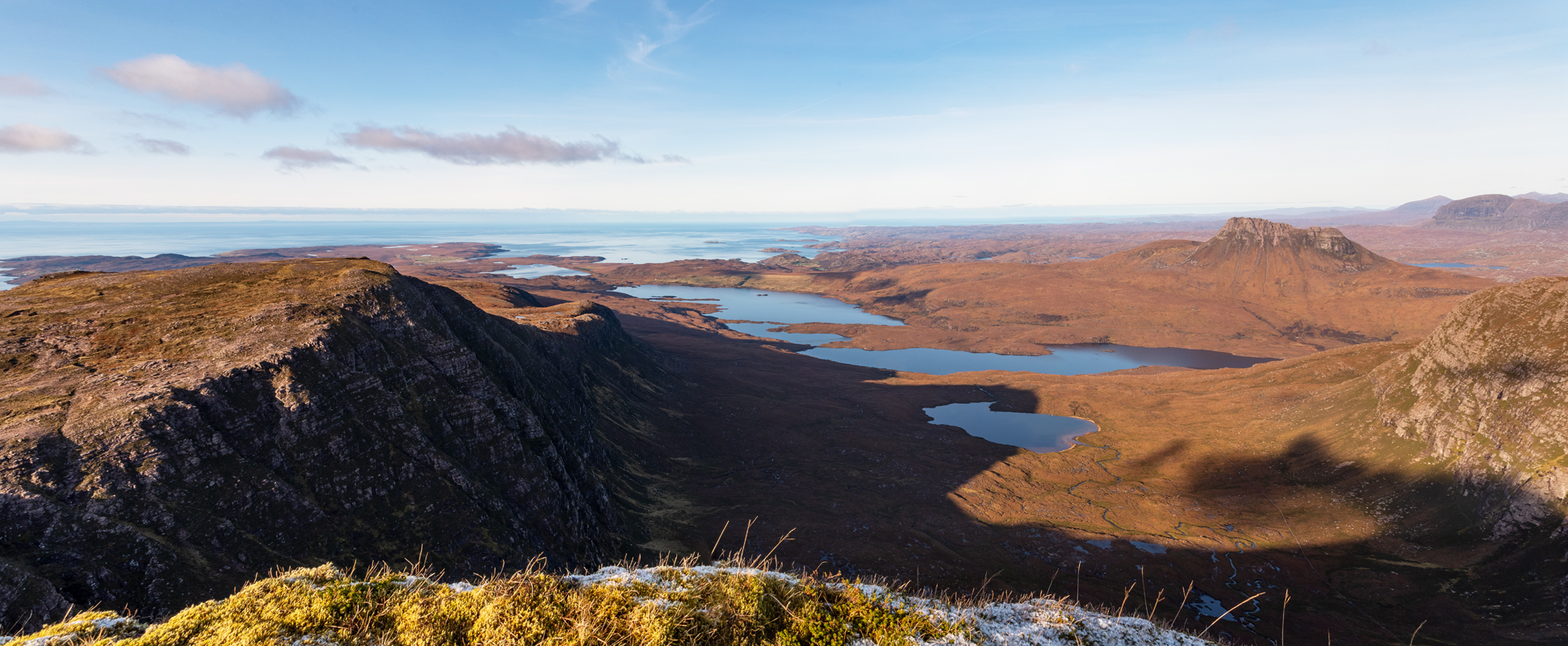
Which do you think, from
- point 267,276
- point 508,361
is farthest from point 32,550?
point 508,361

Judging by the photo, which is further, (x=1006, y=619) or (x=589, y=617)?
(x=1006, y=619)

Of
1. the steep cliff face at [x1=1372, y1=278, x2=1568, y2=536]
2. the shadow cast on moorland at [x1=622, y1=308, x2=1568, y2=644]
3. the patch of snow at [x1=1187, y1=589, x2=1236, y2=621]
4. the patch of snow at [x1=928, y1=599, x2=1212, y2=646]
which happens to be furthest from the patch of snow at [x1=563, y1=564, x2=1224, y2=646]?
the steep cliff face at [x1=1372, y1=278, x2=1568, y2=536]

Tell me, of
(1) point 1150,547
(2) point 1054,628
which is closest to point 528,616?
(2) point 1054,628

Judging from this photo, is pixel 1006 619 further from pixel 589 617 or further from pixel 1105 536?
pixel 1105 536

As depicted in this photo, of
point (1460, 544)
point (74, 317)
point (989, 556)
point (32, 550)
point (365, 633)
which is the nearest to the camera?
point (365, 633)

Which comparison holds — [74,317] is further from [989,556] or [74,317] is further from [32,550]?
[989,556]

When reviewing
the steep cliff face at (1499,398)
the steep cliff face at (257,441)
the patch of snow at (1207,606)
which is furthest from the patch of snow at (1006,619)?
the steep cliff face at (1499,398)
